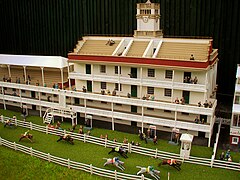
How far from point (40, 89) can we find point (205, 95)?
73.5 feet

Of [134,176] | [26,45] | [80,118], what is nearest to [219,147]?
[134,176]

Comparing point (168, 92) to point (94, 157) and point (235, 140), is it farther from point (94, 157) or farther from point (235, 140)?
point (94, 157)

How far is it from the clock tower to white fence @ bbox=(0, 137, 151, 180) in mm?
19133

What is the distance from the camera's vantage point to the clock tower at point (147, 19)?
126 feet

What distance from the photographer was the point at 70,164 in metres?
28.9

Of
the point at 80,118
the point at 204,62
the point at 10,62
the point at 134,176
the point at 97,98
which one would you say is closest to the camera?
the point at 134,176

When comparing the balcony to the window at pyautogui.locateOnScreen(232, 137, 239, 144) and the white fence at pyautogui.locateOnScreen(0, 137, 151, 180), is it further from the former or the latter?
the white fence at pyautogui.locateOnScreen(0, 137, 151, 180)

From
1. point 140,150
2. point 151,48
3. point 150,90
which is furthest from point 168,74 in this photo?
point 140,150

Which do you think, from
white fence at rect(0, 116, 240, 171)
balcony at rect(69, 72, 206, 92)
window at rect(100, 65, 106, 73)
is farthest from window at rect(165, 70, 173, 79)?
white fence at rect(0, 116, 240, 171)

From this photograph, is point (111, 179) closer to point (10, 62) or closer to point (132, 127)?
point (132, 127)

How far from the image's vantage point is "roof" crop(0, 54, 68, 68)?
41.6m

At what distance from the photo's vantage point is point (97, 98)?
123ft

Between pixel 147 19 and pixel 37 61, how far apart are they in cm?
1708

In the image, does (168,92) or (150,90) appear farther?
(150,90)
